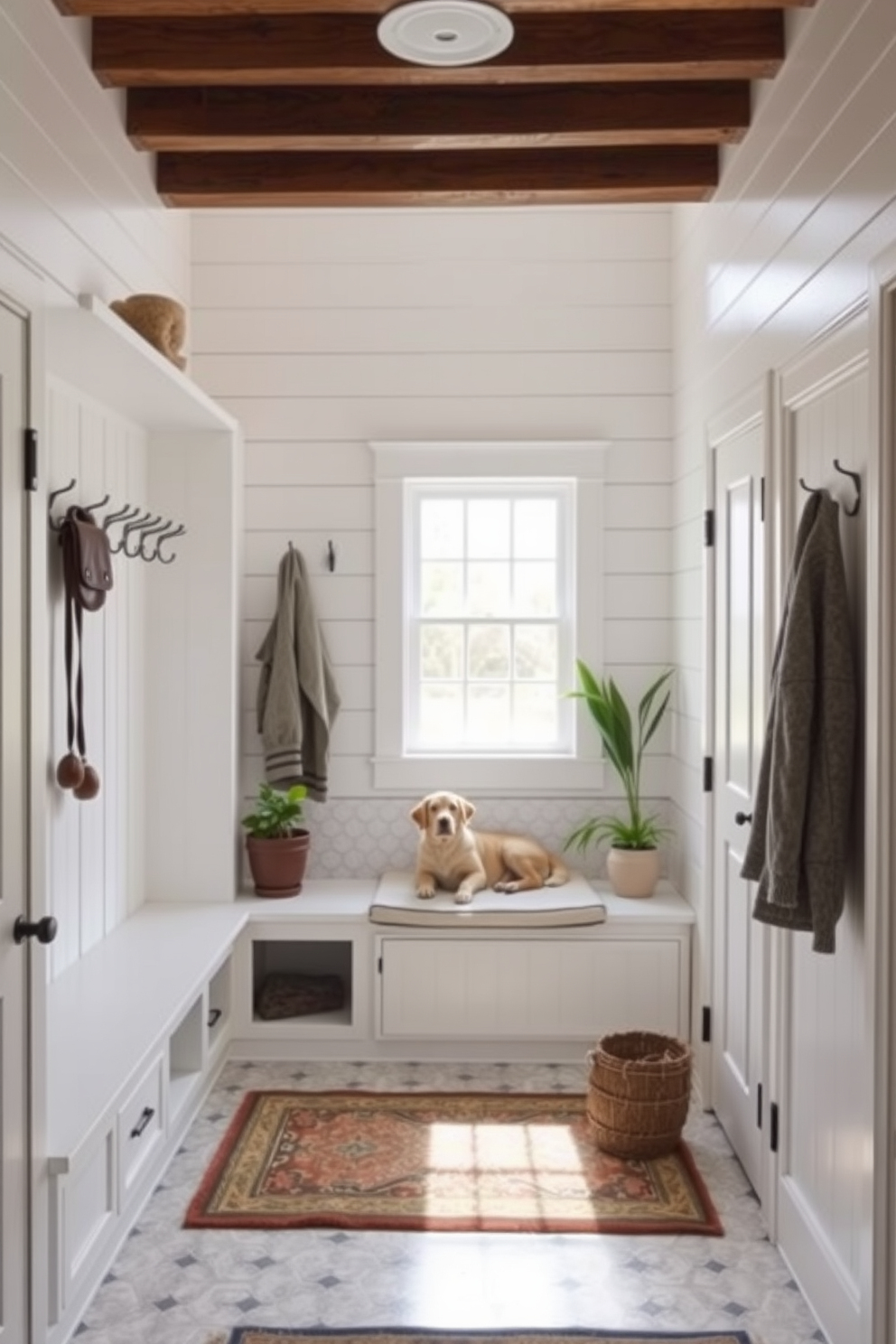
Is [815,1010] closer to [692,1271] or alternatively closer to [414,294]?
[692,1271]

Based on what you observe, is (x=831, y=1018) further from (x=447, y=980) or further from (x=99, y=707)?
(x=99, y=707)

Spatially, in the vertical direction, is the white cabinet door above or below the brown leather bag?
below

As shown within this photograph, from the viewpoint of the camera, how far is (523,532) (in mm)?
4805

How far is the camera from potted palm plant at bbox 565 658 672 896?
4371mm

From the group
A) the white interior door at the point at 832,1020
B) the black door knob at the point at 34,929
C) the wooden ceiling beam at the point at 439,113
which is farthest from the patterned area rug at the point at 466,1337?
the wooden ceiling beam at the point at 439,113

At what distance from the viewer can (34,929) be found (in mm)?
2312

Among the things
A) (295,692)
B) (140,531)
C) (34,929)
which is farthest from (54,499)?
(34,929)

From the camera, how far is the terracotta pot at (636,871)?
4.36 m

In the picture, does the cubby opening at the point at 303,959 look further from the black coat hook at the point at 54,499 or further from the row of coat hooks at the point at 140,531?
the black coat hook at the point at 54,499

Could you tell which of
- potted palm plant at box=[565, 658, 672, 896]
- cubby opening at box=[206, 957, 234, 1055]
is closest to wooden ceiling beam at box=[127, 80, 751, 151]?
potted palm plant at box=[565, 658, 672, 896]

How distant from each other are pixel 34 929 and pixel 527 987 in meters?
2.24

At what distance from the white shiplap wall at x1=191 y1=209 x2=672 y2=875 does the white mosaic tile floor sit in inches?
78.4

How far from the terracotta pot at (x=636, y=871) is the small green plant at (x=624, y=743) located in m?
0.04

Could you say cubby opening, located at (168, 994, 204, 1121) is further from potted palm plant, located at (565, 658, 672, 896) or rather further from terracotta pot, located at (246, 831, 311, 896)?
potted palm plant, located at (565, 658, 672, 896)
